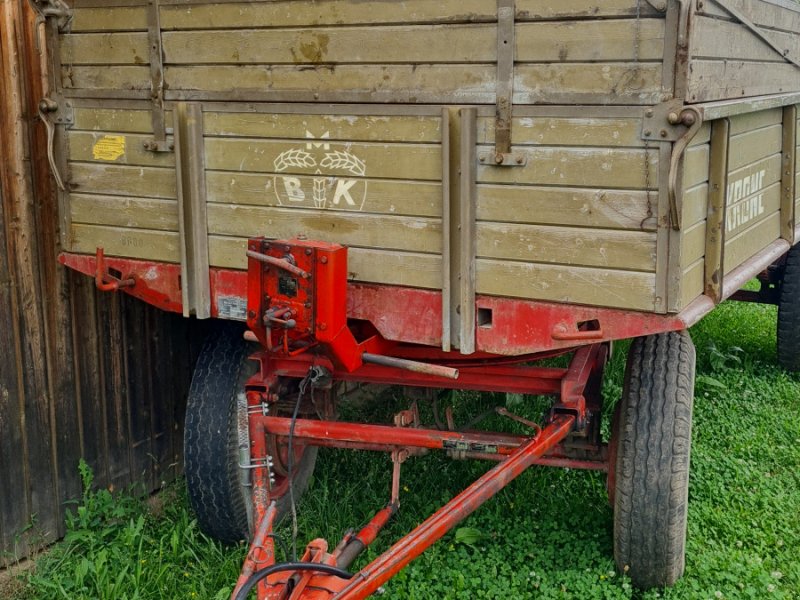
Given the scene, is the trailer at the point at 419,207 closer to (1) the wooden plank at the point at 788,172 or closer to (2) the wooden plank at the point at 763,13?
(2) the wooden plank at the point at 763,13

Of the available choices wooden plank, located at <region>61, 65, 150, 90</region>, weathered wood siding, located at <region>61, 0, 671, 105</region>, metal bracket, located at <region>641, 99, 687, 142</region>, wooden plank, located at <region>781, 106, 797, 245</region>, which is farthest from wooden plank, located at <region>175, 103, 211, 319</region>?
wooden plank, located at <region>781, 106, 797, 245</region>

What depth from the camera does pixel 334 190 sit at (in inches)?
138

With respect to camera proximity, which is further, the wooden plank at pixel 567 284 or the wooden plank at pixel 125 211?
the wooden plank at pixel 125 211

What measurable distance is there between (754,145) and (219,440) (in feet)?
8.61

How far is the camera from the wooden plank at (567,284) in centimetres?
311

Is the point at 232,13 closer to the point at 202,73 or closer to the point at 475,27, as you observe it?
the point at 202,73

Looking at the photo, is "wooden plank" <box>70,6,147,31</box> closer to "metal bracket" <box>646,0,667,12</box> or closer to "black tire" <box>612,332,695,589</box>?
"metal bracket" <box>646,0,667,12</box>

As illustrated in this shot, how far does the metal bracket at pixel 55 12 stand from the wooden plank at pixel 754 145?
8.80 ft

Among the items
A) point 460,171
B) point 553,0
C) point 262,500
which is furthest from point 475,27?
point 262,500

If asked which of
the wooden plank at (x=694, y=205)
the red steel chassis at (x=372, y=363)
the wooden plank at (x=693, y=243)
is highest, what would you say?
the wooden plank at (x=694, y=205)

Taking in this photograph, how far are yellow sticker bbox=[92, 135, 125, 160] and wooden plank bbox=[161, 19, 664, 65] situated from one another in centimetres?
32

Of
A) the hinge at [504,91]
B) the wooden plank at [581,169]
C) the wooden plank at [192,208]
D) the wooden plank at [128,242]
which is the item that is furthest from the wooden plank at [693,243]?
the wooden plank at [128,242]

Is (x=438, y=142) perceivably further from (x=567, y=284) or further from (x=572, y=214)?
(x=567, y=284)

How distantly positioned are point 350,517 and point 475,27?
2.50m
